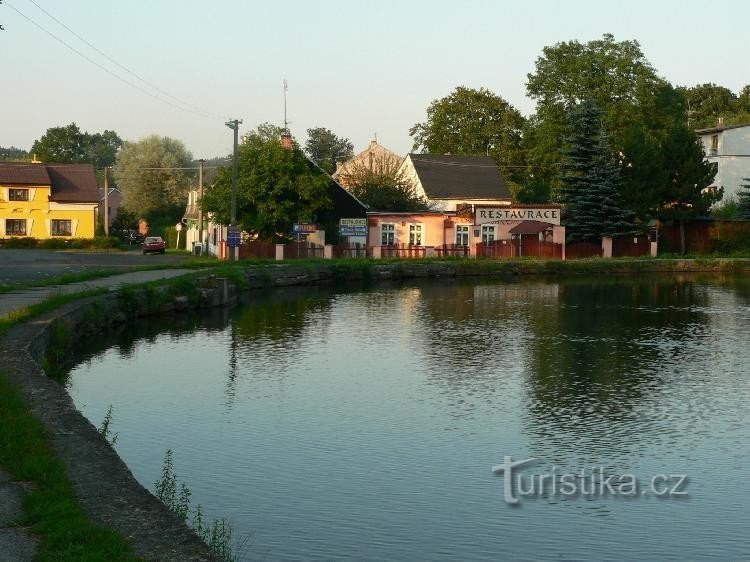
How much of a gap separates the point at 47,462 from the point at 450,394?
36.6 feet

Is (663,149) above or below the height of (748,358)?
above

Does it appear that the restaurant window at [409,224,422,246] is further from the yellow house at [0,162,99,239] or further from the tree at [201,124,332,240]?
the yellow house at [0,162,99,239]

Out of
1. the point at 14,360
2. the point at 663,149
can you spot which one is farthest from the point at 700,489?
the point at 663,149

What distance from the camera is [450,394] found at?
21266 millimetres

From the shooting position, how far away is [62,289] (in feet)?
113

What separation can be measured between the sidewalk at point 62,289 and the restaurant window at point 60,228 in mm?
43838

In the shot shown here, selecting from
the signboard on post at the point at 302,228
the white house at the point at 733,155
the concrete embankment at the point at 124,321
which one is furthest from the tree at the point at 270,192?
the white house at the point at 733,155

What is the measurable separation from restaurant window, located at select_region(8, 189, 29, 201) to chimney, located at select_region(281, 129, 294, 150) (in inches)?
1106

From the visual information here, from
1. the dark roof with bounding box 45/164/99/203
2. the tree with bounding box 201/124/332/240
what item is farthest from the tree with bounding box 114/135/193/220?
the tree with bounding box 201/124/332/240

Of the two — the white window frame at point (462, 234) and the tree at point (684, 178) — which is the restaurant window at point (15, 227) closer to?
the white window frame at point (462, 234)

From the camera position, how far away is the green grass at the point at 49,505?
8570 mm

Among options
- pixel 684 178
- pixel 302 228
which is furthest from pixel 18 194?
pixel 684 178

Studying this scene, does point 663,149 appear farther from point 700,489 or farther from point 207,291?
point 700,489

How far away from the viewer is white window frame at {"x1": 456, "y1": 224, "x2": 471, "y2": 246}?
72.2m
